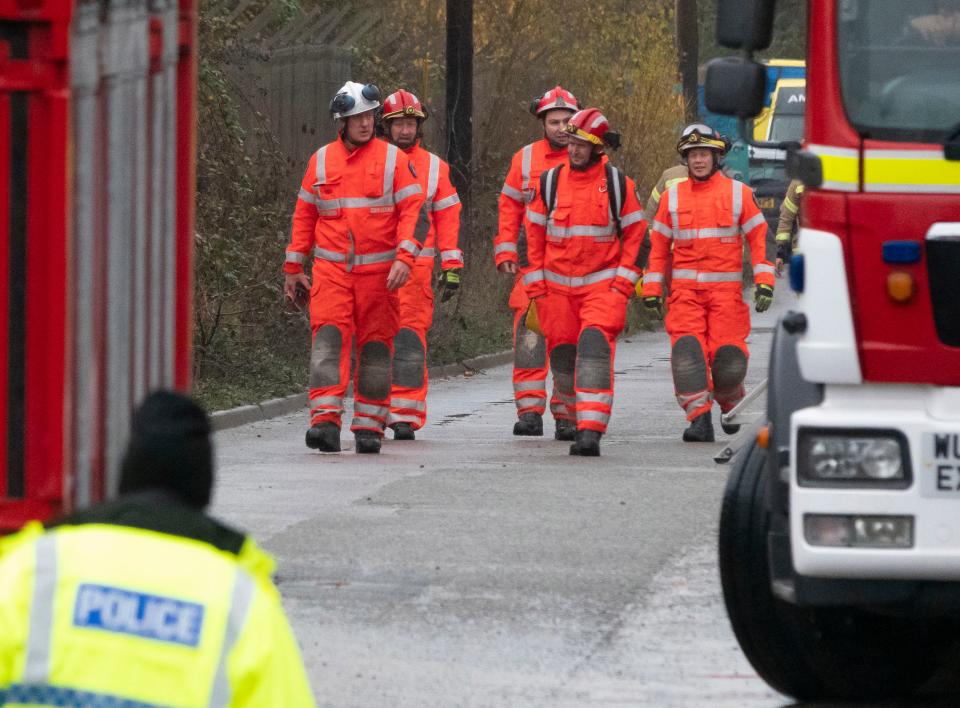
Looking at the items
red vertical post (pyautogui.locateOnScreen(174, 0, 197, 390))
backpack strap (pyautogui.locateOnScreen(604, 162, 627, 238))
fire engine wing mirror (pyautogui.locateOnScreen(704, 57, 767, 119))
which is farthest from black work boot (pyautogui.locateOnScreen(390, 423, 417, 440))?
red vertical post (pyautogui.locateOnScreen(174, 0, 197, 390))

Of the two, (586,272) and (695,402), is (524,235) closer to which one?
(586,272)

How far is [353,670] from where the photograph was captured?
7.00m

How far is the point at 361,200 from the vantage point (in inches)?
518

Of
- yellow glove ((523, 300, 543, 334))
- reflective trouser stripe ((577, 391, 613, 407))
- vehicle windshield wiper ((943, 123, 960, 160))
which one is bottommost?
reflective trouser stripe ((577, 391, 613, 407))

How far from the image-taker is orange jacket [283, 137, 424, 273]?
43.0 ft

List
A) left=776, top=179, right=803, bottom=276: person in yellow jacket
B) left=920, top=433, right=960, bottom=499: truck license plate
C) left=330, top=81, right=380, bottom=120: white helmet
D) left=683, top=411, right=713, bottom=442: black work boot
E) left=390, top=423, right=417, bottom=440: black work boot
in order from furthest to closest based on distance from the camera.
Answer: left=776, top=179, right=803, bottom=276: person in yellow jacket
left=390, top=423, right=417, bottom=440: black work boot
left=683, top=411, right=713, bottom=442: black work boot
left=330, top=81, right=380, bottom=120: white helmet
left=920, top=433, right=960, bottom=499: truck license plate

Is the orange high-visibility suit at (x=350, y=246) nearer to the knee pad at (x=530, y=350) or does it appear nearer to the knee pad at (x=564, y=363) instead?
the knee pad at (x=564, y=363)

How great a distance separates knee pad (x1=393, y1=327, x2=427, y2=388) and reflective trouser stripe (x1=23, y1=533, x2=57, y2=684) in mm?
11062

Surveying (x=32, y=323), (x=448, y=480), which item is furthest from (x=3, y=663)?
(x=448, y=480)

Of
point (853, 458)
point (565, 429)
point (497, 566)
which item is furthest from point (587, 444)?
point (853, 458)

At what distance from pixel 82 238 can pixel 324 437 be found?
351 inches

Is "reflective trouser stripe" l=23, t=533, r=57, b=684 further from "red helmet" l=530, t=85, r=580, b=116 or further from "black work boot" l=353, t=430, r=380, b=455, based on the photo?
"red helmet" l=530, t=85, r=580, b=116

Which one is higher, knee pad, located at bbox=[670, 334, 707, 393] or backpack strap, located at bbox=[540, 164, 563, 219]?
backpack strap, located at bbox=[540, 164, 563, 219]

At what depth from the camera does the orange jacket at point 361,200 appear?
13117mm
